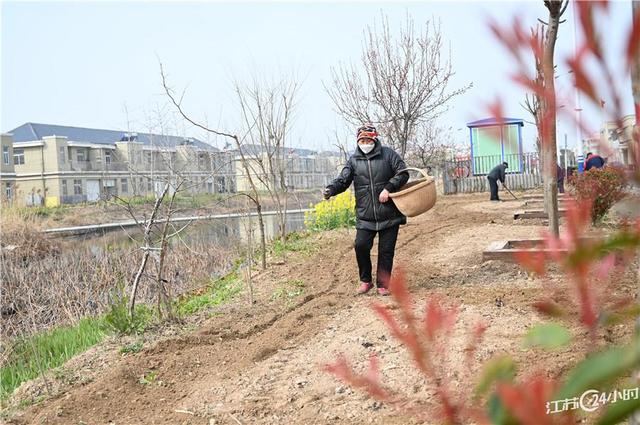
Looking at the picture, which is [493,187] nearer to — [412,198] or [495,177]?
[495,177]

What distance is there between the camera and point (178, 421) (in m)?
3.30

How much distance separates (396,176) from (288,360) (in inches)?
86.1

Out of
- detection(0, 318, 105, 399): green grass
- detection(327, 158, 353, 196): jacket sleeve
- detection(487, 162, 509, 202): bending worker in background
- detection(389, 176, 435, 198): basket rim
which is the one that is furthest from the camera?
detection(487, 162, 509, 202): bending worker in background

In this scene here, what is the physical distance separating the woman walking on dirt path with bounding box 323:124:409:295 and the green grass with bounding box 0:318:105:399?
2.73m

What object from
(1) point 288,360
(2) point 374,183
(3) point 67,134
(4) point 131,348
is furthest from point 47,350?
(3) point 67,134

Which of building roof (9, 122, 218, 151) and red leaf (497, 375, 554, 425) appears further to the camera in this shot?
building roof (9, 122, 218, 151)

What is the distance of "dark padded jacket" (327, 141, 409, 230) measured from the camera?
549cm

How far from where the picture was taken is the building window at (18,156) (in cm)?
5972

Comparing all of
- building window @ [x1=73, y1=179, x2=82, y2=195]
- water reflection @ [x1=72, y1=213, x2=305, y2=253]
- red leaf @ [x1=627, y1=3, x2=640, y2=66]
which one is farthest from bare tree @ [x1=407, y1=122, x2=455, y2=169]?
building window @ [x1=73, y1=179, x2=82, y2=195]

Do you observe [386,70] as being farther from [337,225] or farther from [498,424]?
[498,424]

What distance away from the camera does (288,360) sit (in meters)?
4.02

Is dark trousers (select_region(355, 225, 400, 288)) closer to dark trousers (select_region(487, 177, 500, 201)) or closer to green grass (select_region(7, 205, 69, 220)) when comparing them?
dark trousers (select_region(487, 177, 500, 201))

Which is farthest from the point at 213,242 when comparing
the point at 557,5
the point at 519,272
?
the point at 557,5

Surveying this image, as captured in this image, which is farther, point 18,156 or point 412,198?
point 18,156
